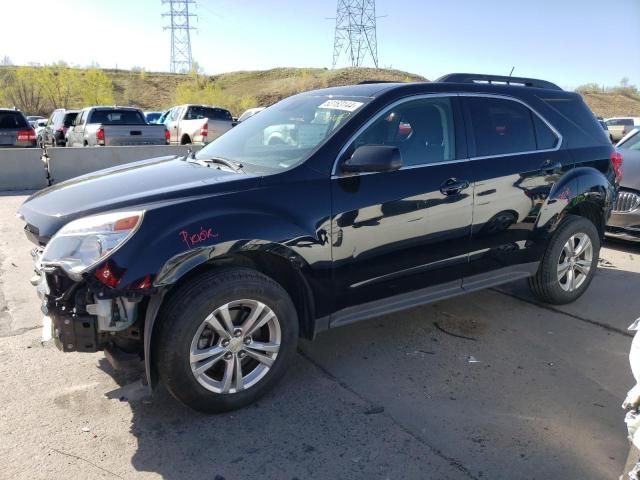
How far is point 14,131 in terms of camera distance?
42.7 feet

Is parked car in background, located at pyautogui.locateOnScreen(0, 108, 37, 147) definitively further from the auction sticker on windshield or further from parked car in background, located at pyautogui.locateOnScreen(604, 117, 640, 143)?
parked car in background, located at pyautogui.locateOnScreen(604, 117, 640, 143)

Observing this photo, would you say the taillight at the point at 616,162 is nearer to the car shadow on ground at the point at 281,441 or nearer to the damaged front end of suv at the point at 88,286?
the car shadow on ground at the point at 281,441

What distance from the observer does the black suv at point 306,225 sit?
2758mm

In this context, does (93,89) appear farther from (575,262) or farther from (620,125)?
(575,262)

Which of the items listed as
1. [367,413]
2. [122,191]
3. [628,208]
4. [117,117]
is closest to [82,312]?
[122,191]

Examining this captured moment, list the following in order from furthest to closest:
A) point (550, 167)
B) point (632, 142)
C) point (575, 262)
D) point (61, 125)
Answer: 1. point (61, 125)
2. point (632, 142)
3. point (575, 262)
4. point (550, 167)

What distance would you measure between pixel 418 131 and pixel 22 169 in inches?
421

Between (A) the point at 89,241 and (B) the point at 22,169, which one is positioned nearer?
(A) the point at 89,241

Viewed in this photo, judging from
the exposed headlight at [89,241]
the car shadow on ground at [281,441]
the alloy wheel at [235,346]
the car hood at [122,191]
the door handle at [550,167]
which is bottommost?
the car shadow on ground at [281,441]

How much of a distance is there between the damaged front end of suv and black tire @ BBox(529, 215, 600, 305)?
3.51 metres

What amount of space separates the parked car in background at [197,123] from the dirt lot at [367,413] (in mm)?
15040

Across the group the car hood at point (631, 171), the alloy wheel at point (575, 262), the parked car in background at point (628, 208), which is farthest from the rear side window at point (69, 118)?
the alloy wheel at point (575, 262)

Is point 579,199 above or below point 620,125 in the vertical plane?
below

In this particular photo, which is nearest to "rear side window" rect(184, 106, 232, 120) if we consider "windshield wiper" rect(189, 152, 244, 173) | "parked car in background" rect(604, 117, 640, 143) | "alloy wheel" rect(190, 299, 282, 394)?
"windshield wiper" rect(189, 152, 244, 173)
